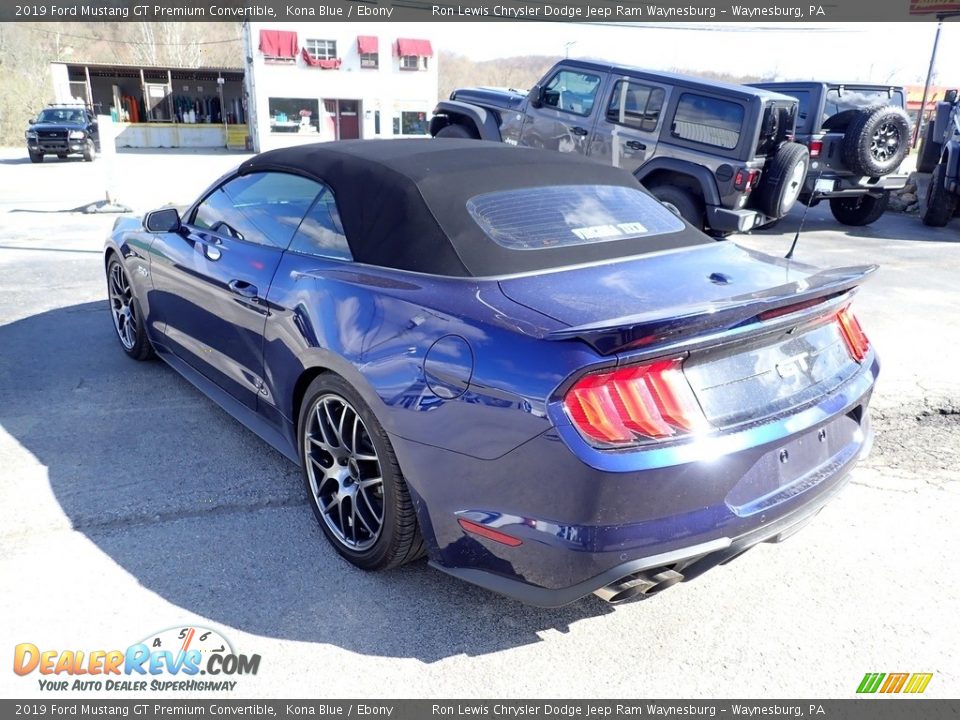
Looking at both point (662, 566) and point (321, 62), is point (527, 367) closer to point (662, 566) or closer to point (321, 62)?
point (662, 566)

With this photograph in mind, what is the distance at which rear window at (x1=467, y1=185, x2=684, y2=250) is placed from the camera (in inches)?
112

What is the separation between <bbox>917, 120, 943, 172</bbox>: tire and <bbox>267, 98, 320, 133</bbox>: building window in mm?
29070

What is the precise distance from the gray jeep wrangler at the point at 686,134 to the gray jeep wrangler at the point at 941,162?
3731mm

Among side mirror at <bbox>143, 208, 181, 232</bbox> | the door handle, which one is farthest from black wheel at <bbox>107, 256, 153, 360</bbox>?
the door handle

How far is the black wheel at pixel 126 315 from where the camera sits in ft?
15.6

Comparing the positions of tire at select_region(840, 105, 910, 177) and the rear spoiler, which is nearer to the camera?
the rear spoiler

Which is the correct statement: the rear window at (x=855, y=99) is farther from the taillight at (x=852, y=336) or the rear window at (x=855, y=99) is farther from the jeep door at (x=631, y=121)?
the taillight at (x=852, y=336)

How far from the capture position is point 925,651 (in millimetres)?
2449

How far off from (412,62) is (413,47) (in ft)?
2.38

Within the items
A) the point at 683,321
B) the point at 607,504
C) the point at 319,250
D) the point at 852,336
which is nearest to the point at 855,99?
the point at 852,336

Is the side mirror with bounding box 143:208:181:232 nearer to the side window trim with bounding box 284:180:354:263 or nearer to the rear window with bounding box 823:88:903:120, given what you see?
the side window trim with bounding box 284:180:354:263

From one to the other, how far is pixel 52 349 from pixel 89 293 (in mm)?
1820

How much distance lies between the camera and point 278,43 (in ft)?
110
